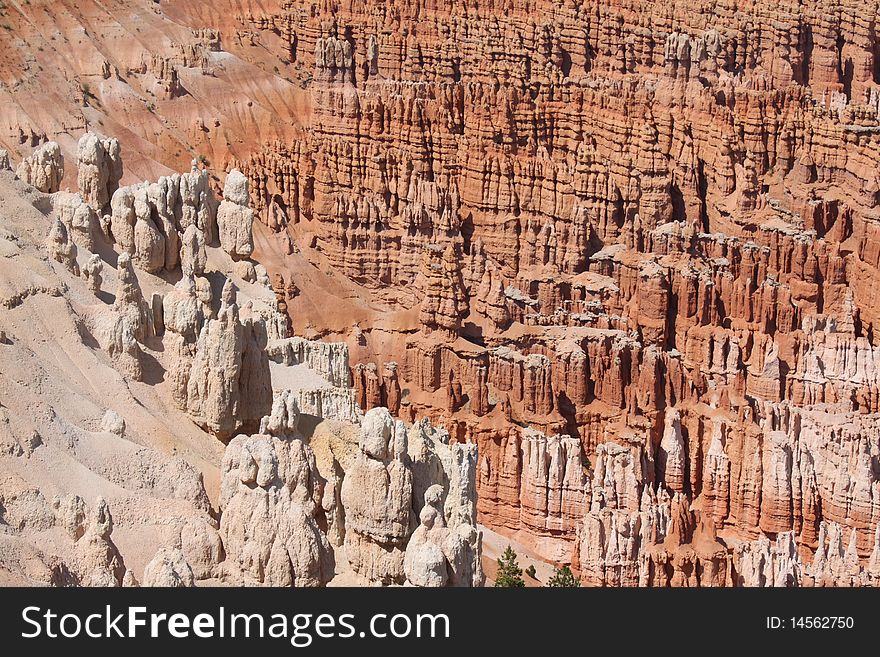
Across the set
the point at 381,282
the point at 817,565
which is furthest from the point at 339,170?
the point at 817,565

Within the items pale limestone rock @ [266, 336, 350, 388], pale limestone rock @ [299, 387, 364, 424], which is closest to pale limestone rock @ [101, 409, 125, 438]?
pale limestone rock @ [299, 387, 364, 424]

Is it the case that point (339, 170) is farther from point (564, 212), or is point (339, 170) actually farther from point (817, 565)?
point (817, 565)

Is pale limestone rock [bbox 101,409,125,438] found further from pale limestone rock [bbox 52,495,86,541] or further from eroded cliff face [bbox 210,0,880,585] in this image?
eroded cliff face [bbox 210,0,880,585]

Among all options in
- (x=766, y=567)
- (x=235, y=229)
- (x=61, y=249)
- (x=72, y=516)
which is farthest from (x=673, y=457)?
(x=72, y=516)

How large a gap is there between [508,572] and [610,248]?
32.2 m

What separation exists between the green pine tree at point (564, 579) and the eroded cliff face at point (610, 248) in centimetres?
101

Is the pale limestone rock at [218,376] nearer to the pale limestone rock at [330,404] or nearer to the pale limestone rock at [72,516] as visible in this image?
the pale limestone rock at [330,404]

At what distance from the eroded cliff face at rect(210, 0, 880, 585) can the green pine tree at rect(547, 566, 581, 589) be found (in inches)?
39.9

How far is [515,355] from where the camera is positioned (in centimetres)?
6325

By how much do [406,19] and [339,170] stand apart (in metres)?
22.2

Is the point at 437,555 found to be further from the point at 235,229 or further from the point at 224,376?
the point at 235,229

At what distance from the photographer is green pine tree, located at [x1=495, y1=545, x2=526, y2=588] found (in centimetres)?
4361

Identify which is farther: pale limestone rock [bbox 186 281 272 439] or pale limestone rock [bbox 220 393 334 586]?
pale limestone rock [bbox 186 281 272 439]

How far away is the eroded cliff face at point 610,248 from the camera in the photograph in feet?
189
